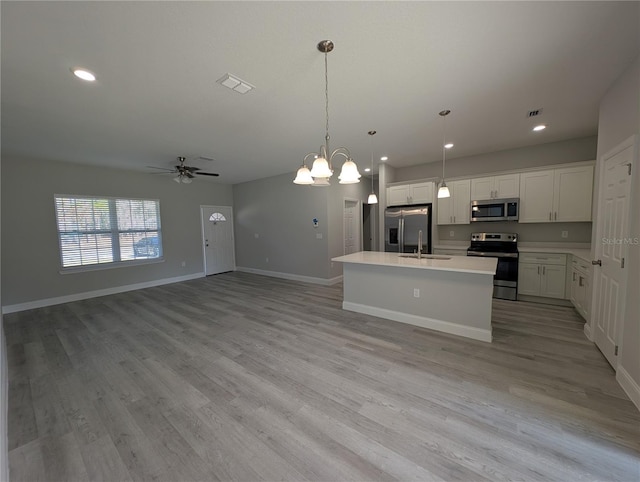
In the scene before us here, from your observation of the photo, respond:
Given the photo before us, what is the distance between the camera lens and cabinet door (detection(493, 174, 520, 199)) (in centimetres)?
444

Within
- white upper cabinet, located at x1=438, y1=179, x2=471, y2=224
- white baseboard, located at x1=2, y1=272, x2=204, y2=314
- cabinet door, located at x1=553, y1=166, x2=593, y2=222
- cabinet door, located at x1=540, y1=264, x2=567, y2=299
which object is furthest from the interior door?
white baseboard, located at x1=2, y1=272, x2=204, y2=314

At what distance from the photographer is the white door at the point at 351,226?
6348mm

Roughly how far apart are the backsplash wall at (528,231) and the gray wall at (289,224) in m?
2.37

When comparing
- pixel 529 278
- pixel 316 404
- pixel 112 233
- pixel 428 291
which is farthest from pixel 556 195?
pixel 112 233

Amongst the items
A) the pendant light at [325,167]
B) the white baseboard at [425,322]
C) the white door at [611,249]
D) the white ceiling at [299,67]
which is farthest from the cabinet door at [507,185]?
the pendant light at [325,167]

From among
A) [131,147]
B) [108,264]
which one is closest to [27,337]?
[108,264]

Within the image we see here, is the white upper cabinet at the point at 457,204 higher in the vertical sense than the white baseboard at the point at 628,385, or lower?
higher

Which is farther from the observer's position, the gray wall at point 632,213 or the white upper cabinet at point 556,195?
the white upper cabinet at point 556,195

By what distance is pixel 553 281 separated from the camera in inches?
159

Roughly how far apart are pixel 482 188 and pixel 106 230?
7.84m

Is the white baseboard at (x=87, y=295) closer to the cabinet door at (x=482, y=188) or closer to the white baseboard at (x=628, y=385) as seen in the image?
the cabinet door at (x=482, y=188)

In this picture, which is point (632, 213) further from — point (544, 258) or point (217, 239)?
point (217, 239)

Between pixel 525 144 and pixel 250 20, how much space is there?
5.03 metres

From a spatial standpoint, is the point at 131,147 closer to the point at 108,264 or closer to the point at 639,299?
the point at 108,264
